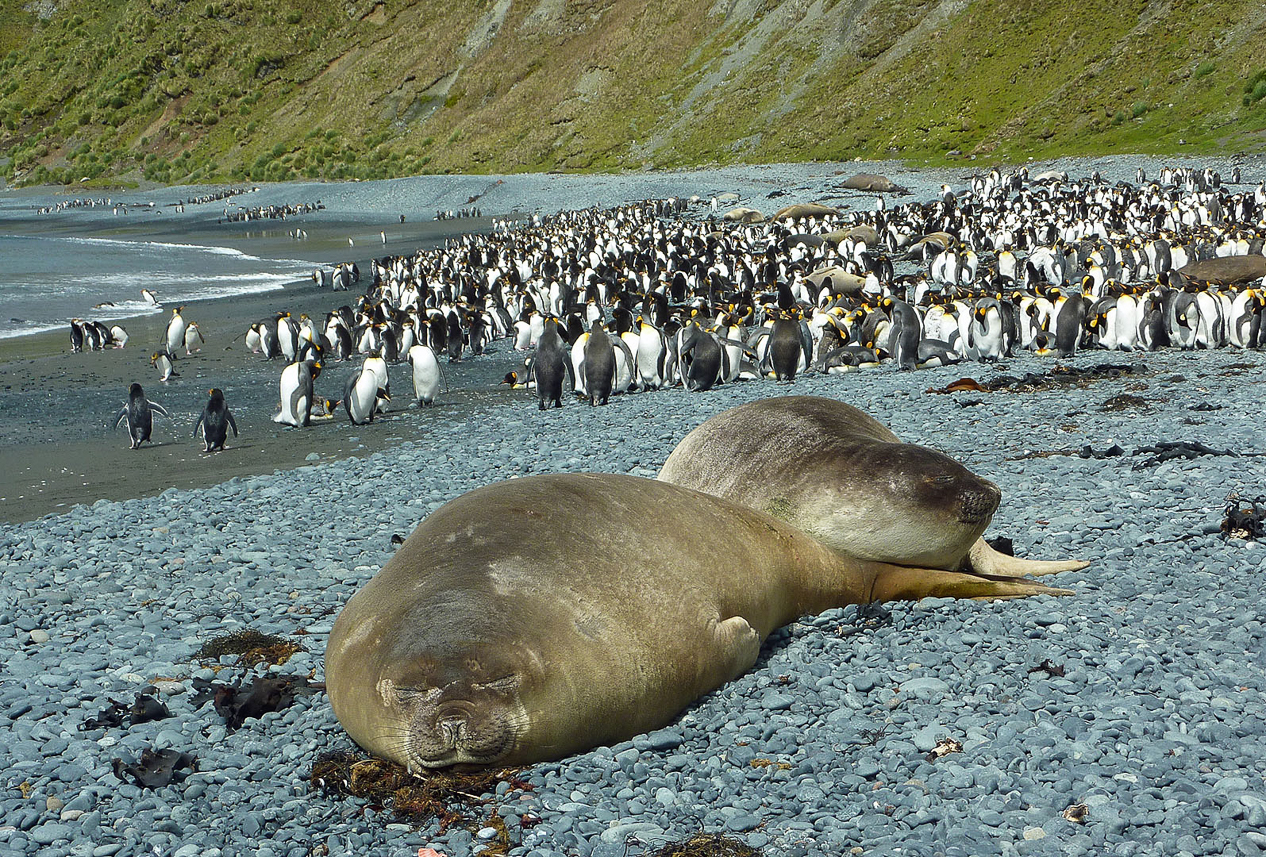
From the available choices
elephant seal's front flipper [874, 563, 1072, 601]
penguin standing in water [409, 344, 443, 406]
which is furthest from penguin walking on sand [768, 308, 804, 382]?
elephant seal's front flipper [874, 563, 1072, 601]

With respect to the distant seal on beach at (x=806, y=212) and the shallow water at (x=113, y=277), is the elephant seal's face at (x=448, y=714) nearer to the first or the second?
the shallow water at (x=113, y=277)

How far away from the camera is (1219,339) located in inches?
566

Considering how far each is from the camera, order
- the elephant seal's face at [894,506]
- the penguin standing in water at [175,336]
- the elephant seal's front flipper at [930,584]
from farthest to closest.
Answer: the penguin standing in water at [175,336]
the elephant seal's front flipper at [930,584]
the elephant seal's face at [894,506]

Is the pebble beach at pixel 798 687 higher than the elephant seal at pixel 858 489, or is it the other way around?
the elephant seal at pixel 858 489

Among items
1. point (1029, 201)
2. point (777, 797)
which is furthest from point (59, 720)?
point (1029, 201)

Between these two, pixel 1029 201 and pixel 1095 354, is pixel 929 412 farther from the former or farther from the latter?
pixel 1029 201

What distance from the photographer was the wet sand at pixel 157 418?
1094 cm

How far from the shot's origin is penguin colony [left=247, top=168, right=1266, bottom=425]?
1453 cm

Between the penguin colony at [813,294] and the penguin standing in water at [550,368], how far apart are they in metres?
0.02

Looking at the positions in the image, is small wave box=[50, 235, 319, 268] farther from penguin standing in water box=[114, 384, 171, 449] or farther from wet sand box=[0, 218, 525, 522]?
penguin standing in water box=[114, 384, 171, 449]

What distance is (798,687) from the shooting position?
14.7 feet

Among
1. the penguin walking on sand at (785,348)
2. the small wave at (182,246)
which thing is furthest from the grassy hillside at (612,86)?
the penguin walking on sand at (785,348)

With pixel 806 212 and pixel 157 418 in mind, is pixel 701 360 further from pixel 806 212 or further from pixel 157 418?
pixel 806 212

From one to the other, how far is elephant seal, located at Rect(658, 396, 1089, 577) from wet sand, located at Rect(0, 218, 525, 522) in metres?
6.70
